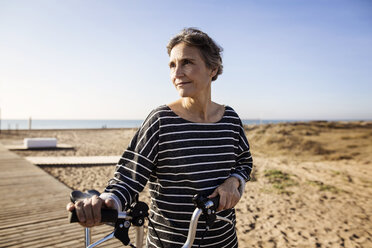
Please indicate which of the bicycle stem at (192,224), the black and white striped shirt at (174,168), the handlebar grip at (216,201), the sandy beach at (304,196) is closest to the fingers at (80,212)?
the black and white striped shirt at (174,168)

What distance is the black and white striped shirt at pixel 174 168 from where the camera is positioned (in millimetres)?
1188

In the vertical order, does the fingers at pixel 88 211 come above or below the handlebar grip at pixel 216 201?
above

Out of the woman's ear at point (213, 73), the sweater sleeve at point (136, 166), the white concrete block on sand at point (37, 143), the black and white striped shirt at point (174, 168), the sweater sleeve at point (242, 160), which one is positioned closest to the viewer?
the sweater sleeve at point (136, 166)

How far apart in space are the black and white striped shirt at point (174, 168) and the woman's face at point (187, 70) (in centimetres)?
15

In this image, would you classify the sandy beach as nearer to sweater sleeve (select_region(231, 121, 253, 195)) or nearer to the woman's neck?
sweater sleeve (select_region(231, 121, 253, 195))

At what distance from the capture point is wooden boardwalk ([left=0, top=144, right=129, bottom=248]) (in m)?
3.60

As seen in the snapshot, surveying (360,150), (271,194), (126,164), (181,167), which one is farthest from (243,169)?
(360,150)

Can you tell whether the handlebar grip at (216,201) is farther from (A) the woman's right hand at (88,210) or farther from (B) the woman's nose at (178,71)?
(B) the woman's nose at (178,71)

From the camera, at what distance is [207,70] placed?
139 cm

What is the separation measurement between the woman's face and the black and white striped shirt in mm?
153

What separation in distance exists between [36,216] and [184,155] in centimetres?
448

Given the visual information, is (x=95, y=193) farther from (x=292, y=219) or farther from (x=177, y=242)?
(x=292, y=219)

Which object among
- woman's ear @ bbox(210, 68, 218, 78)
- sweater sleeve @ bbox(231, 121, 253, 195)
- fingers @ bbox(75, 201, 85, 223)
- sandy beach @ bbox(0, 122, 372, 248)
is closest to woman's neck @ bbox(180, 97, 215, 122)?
woman's ear @ bbox(210, 68, 218, 78)

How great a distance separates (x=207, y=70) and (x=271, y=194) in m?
6.88
